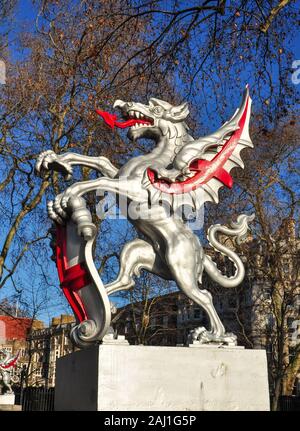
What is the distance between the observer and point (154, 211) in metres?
5.22

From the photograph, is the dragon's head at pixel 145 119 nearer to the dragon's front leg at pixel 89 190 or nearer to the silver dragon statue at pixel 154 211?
the silver dragon statue at pixel 154 211

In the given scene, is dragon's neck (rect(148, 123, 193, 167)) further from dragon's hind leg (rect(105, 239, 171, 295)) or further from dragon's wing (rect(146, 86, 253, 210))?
dragon's hind leg (rect(105, 239, 171, 295))

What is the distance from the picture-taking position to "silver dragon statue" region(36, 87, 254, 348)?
16.2 feet

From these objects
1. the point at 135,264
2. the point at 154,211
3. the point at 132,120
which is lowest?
the point at 135,264

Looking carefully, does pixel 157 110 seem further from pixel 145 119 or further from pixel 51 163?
pixel 51 163

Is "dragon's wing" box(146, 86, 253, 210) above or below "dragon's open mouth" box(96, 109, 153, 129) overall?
below

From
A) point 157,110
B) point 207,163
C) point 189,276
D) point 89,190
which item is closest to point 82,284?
point 89,190

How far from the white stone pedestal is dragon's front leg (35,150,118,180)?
1.83m

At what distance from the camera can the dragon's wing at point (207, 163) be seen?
541 cm

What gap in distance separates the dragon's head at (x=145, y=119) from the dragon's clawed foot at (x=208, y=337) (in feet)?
6.80

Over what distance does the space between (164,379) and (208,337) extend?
2.26ft

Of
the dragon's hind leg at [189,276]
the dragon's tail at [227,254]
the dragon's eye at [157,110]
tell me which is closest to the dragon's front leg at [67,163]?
the dragon's eye at [157,110]

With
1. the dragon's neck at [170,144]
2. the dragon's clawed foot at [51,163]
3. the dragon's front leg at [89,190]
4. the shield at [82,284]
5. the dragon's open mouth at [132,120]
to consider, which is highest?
the dragon's open mouth at [132,120]

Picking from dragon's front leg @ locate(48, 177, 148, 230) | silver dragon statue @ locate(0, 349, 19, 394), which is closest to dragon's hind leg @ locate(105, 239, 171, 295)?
dragon's front leg @ locate(48, 177, 148, 230)
